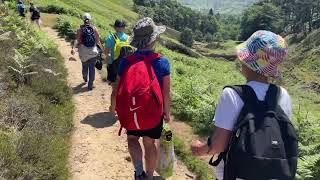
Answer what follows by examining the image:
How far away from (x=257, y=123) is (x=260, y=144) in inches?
5.8

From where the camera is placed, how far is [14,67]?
10.3 meters

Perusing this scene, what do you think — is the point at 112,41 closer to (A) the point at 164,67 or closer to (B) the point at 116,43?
(B) the point at 116,43

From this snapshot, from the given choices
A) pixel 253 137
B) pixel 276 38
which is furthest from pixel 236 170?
pixel 276 38

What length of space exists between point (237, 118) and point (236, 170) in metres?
0.36

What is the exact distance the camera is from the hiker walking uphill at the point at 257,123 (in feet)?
10.7

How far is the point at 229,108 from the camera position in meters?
3.40

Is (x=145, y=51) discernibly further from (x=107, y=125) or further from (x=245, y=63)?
(x=107, y=125)

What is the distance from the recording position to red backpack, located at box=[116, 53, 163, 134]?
502 centimetres

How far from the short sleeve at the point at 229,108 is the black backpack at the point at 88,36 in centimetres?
821

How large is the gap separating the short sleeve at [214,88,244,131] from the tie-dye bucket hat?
28 centimetres

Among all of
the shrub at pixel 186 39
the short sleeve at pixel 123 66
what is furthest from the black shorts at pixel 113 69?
the shrub at pixel 186 39

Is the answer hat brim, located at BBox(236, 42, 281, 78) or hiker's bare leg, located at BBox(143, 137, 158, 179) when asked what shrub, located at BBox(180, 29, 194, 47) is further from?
hat brim, located at BBox(236, 42, 281, 78)

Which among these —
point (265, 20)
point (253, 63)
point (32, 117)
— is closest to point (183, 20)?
point (265, 20)

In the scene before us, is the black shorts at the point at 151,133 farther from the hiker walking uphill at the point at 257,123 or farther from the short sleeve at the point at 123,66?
the hiker walking uphill at the point at 257,123
